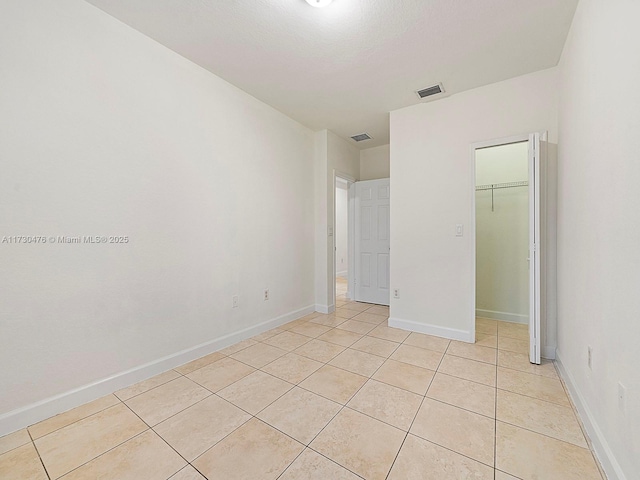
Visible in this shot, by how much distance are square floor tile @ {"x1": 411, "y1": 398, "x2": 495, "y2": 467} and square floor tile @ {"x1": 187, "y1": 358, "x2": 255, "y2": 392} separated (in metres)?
1.38

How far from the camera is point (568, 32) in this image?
2074 mm

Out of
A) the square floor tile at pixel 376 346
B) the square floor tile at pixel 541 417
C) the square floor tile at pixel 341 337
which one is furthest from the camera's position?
the square floor tile at pixel 341 337

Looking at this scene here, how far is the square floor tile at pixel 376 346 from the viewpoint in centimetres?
266

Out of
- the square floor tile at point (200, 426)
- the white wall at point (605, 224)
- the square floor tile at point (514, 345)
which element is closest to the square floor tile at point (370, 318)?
the square floor tile at point (514, 345)

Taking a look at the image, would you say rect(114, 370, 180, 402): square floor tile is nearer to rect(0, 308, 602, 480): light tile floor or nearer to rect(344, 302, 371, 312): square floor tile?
rect(0, 308, 602, 480): light tile floor

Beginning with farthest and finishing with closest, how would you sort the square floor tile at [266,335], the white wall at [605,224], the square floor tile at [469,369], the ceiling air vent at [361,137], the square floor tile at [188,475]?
the ceiling air vent at [361,137]
the square floor tile at [266,335]
the square floor tile at [469,369]
the square floor tile at [188,475]
the white wall at [605,224]

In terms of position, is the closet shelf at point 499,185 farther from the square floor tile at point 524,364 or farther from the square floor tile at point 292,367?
the square floor tile at point 292,367

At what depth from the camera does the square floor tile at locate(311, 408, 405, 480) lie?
1.33 m

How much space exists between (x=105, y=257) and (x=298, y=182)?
243 cm

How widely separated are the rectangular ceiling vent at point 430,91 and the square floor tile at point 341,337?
9.19ft

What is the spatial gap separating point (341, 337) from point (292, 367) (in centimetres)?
85


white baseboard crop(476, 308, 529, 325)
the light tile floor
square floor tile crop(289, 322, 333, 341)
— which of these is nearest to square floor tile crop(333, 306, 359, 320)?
square floor tile crop(289, 322, 333, 341)

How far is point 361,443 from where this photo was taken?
58.4 inches

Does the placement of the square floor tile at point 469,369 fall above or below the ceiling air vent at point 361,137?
below
